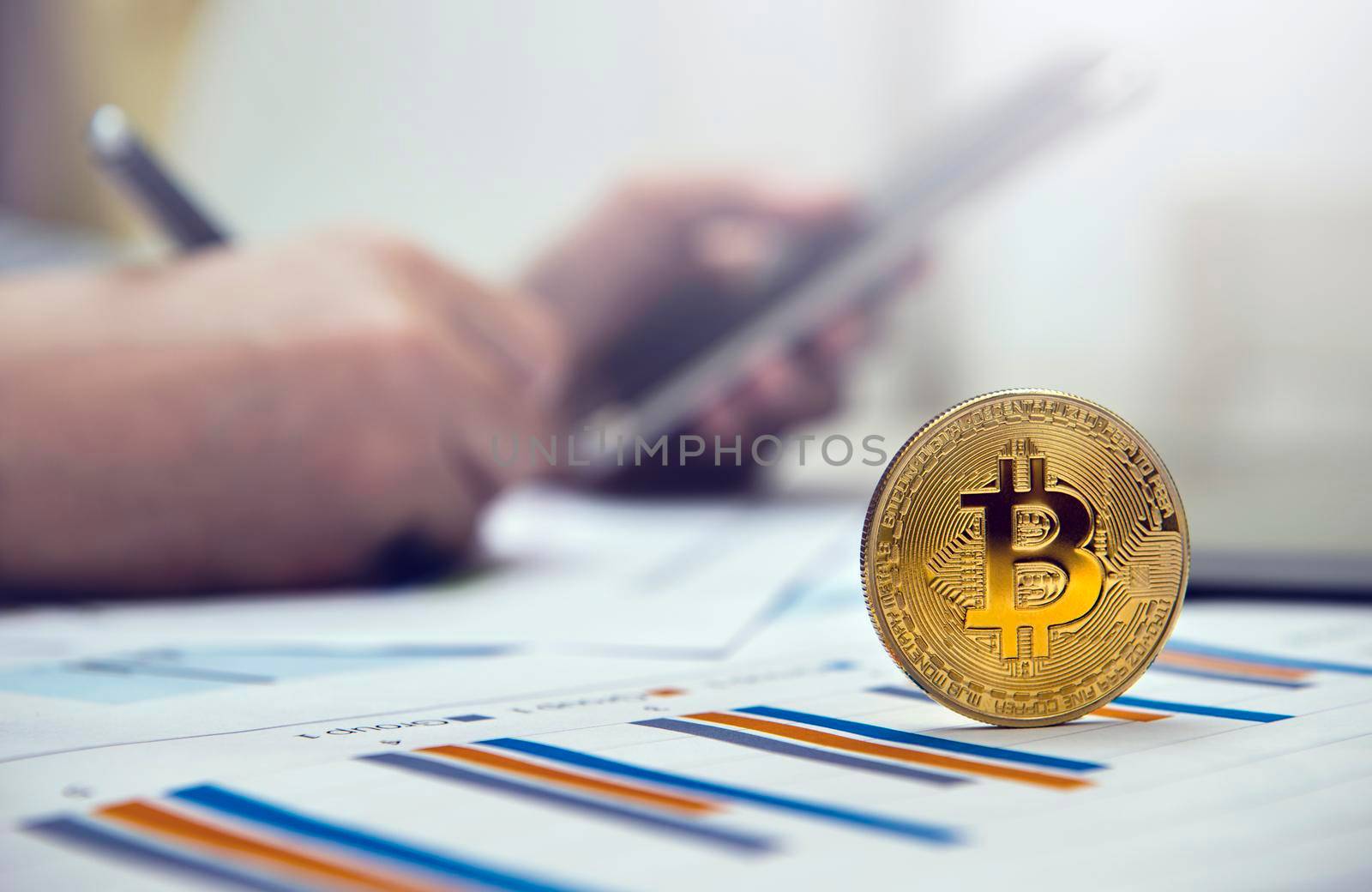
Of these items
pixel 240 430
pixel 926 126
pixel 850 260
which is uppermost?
pixel 926 126

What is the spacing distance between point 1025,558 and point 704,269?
815mm

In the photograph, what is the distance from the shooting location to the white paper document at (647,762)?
203mm

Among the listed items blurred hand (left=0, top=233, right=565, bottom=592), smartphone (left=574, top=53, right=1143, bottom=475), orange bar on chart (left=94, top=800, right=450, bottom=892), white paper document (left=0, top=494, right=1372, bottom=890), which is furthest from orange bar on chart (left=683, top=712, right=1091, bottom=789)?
smartphone (left=574, top=53, right=1143, bottom=475)

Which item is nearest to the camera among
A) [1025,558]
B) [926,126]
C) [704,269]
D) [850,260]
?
[1025,558]

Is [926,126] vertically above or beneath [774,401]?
above

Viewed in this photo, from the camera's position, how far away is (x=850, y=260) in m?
0.92

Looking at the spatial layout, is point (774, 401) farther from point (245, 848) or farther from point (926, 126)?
point (245, 848)

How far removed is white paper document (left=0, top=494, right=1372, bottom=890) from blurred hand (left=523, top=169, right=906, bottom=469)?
51 centimetres

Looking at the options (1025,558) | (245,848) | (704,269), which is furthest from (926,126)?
(245,848)

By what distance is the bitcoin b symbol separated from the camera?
0.32 metres

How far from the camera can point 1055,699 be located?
315 millimetres

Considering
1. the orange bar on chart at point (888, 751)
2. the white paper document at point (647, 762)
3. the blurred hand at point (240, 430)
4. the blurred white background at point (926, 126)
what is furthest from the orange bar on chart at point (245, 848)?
the blurred white background at point (926, 126)

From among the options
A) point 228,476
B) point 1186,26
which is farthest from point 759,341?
point 1186,26

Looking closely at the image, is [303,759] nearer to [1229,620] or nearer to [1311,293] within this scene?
[1229,620]
